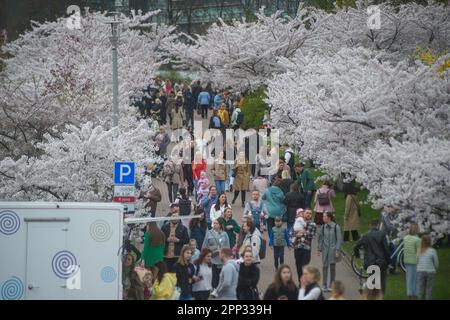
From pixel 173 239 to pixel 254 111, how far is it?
2032 centimetres

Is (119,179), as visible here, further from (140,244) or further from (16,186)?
(140,244)

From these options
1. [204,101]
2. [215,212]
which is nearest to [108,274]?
[215,212]

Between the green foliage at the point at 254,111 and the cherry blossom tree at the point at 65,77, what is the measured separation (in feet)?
12.3

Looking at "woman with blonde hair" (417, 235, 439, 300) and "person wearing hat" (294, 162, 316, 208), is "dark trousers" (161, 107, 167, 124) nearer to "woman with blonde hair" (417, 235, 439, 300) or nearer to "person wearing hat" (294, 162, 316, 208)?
"person wearing hat" (294, 162, 316, 208)

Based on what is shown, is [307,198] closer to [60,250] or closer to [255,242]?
[255,242]

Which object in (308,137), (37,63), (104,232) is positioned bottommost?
(104,232)

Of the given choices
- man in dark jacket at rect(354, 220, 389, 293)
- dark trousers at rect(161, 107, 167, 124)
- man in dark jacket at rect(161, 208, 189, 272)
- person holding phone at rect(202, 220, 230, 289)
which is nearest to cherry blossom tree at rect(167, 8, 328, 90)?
dark trousers at rect(161, 107, 167, 124)

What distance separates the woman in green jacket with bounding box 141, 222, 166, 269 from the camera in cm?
2047

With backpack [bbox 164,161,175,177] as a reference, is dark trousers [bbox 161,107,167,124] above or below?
above

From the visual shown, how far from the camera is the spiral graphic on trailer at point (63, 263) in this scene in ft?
56.6

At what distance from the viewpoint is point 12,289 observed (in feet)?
57.0
